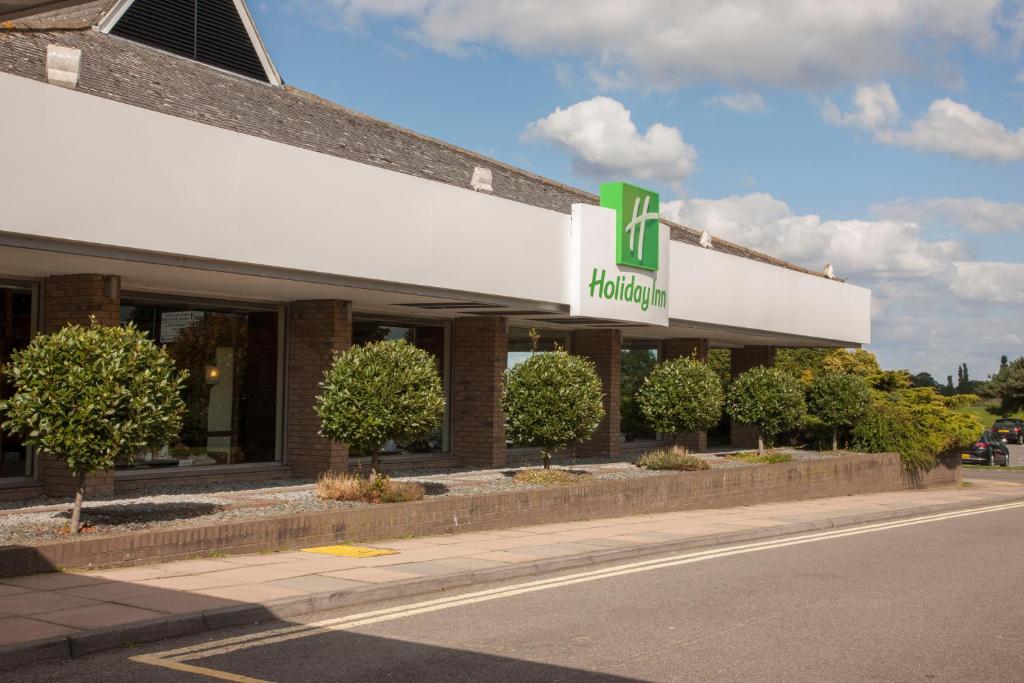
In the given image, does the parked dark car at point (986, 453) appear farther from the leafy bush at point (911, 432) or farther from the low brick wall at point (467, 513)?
the low brick wall at point (467, 513)

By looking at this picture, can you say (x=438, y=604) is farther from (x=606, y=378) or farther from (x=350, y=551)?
(x=606, y=378)

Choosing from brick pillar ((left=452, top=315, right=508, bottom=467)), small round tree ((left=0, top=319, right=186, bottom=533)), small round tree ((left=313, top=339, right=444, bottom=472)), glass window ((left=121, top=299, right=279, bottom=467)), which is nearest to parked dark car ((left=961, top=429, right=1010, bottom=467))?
brick pillar ((left=452, top=315, right=508, bottom=467))

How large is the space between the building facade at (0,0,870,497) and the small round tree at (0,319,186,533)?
1638 millimetres

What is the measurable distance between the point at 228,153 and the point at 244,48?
11487 millimetres

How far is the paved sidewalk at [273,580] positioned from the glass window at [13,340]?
552cm

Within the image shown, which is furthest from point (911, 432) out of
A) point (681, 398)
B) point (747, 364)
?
point (681, 398)

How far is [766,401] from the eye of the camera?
95.9ft

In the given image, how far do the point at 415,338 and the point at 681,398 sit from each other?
6548 mm

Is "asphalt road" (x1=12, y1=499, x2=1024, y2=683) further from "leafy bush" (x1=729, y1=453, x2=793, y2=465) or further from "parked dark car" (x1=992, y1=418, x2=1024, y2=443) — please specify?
"parked dark car" (x1=992, y1=418, x2=1024, y2=443)

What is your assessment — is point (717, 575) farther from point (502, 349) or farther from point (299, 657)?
point (502, 349)

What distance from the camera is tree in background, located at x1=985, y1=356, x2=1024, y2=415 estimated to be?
295 feet

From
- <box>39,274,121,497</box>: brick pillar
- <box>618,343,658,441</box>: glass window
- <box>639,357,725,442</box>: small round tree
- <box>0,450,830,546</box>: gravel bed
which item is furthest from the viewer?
<box>618,343,658,441</box>: glass window

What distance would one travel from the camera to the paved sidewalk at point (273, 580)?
854 cm

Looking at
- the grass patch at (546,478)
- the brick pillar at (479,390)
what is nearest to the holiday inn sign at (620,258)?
the brick pillar at (479,390)
